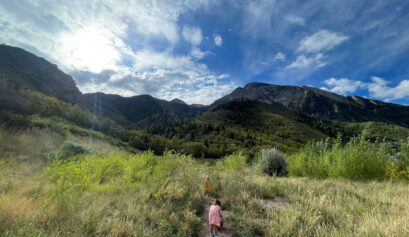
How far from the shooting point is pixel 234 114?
190375mm

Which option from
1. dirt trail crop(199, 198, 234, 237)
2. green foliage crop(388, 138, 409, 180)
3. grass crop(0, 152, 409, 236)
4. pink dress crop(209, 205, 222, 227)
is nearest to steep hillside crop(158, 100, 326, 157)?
green foliage crop(388, 138, 409, 180)

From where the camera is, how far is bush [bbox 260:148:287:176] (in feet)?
61.3

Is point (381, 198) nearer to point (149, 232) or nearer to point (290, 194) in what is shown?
point (290, 194)

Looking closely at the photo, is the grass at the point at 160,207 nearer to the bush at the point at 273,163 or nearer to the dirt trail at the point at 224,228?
the dirt trail at the point at 224,228

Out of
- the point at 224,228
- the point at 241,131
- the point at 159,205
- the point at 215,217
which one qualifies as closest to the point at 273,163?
the point at 224,228

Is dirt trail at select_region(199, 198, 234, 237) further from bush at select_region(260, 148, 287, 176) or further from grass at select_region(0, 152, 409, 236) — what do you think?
bush at select_region(260, 148, 287, 176)

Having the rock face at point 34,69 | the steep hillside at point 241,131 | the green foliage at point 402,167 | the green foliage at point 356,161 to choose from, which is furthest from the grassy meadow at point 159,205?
the rock face at point 34,69

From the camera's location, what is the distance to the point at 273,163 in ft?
61.7

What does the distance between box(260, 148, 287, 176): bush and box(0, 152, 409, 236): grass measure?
794 cm

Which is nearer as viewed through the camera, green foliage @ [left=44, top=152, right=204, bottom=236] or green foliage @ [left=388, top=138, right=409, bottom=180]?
green foliage @ [left=44, top=152, right=204, bottom=236]

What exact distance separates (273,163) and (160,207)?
12.9 m

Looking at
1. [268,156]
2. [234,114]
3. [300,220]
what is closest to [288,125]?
[234,114]

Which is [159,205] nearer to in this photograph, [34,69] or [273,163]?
[273,163]

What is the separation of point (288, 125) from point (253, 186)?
167 meters
